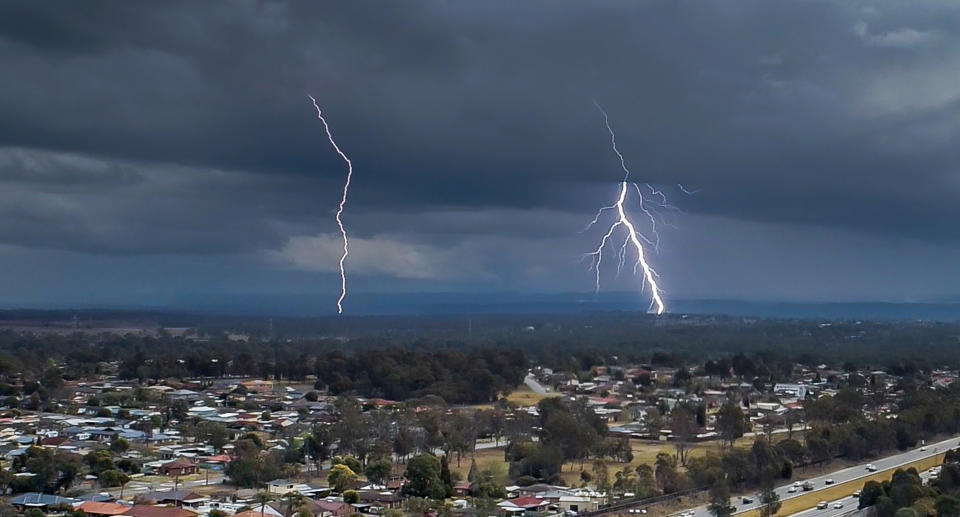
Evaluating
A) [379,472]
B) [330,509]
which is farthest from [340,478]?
[330,509]

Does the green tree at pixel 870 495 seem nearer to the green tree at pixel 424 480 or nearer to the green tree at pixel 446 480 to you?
the green tree at pixel 446 480

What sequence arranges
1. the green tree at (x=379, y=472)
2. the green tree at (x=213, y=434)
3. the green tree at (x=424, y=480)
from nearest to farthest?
the green tree at (x=424, y=480), the green tree at (x=379, y=472), the green tree at (x=213, y=434)

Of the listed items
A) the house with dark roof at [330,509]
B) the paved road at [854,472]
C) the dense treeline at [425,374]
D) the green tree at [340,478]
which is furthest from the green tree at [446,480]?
the dense treeline at [425,374]

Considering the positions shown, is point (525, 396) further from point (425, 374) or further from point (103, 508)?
point (103, 508)

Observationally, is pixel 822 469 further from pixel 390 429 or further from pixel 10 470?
pixel 10 470

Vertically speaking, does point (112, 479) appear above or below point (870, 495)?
below

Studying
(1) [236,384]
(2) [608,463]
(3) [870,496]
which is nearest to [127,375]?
(1) [236,384]
